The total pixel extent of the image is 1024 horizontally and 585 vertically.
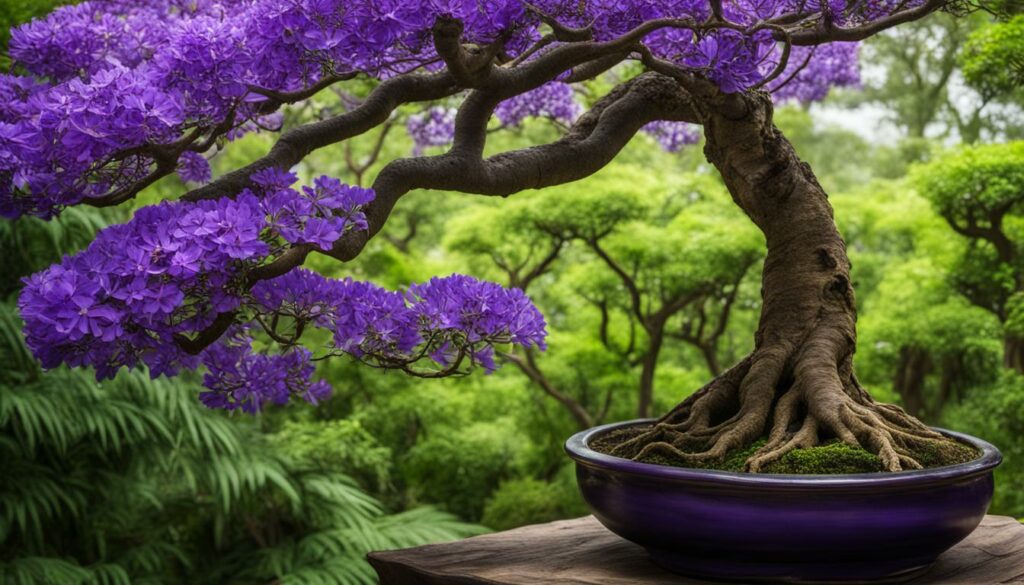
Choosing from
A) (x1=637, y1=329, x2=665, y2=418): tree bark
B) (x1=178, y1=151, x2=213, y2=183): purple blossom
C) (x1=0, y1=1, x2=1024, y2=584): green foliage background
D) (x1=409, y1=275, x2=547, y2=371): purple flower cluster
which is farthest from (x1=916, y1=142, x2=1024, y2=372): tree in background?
(x1=178, y1=151, x2=213, y2=183): purple blossom

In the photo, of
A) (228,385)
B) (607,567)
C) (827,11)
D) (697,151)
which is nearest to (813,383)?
(607,567)

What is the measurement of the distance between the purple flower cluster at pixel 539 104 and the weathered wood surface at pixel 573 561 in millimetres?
986

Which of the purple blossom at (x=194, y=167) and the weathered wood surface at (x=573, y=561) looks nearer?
the weathered wood surface at (x=573, y=561)

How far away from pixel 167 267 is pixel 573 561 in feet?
2.11

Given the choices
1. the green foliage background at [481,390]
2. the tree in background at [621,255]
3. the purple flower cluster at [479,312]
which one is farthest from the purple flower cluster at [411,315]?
the tree in background at [621,255]

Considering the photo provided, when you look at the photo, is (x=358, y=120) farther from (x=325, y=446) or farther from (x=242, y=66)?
(x=325, y=446)

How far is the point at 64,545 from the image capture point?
332 centimetres

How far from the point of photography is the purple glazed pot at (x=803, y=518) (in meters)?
1.09

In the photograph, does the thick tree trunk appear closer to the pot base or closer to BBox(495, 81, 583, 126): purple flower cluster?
the pot base

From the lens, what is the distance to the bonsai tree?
3.55 ft

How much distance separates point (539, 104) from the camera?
2156mm

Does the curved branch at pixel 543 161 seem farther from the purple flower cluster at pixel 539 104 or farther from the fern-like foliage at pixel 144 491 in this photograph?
the fern-like foliage at pixel 144 491

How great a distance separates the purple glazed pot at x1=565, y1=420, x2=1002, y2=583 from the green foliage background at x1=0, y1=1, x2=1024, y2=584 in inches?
73.9

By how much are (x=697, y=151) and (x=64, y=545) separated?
453cm
